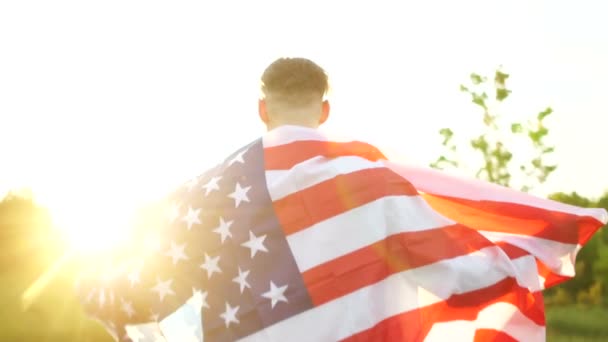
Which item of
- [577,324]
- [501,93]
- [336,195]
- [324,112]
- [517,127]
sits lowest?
[577,324]

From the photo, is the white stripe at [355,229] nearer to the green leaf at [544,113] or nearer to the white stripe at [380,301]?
the white stripe at [380,301]

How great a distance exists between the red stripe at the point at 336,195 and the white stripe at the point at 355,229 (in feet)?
0.08

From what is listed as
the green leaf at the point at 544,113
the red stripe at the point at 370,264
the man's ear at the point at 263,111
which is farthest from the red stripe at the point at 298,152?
the green leaf at the point at 544,113

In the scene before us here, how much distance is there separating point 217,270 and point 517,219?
1496 millimetres

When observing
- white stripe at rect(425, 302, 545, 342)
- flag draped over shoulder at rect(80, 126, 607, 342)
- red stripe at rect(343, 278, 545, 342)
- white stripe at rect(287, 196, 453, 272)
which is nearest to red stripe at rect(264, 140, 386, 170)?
flag draped over shoulder at rect(80, 126, 607, 342)

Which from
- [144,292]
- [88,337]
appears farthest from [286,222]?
[88,337]

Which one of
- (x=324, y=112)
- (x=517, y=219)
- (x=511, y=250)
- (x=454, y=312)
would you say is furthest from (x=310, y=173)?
(x=517, y=219)

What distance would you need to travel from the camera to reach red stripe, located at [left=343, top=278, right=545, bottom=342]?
13.9 feet

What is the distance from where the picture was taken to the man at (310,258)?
14.0 ft

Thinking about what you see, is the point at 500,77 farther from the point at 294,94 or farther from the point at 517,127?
the point at 294,94

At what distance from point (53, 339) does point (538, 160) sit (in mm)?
14806

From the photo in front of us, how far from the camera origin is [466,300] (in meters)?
4.39

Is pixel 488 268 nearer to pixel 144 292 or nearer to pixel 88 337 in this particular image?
pixel 144 292

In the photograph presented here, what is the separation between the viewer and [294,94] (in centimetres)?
435
